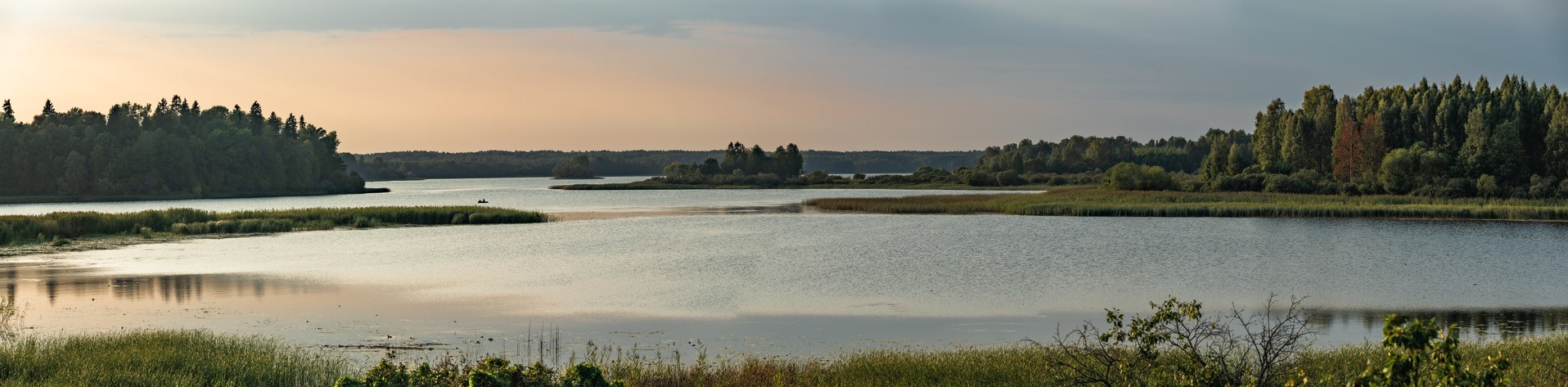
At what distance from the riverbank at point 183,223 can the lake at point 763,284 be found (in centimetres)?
331

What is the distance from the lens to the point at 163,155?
124625 millimetres

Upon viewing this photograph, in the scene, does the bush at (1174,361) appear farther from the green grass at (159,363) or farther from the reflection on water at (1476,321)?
the green grass at (159,363)

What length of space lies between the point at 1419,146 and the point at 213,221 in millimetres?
73887

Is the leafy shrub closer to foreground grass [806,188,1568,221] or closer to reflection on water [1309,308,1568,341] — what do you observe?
reflection on water [1309,308,1568,341]

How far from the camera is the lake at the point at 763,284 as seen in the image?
19297 millimetres

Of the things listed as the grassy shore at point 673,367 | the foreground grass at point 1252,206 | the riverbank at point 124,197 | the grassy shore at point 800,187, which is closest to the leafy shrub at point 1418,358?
the grassy shore at point 673,367

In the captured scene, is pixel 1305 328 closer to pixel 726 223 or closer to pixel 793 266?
pixel 793 266

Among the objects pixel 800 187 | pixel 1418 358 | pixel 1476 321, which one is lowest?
pixel 800 187

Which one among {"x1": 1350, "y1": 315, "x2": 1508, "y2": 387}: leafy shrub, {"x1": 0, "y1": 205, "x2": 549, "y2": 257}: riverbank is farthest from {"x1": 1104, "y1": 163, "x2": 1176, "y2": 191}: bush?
{"x1": 1350, "y1": 315, "x2": 1508, "y2": 387}: leafy shrub

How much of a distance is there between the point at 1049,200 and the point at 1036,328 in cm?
5881

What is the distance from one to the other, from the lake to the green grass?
6.19ft

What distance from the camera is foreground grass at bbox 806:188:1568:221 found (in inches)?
2377

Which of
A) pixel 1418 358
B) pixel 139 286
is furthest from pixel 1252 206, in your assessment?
pixel 1418 358

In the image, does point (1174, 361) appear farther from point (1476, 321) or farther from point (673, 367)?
point (1476, 321)
